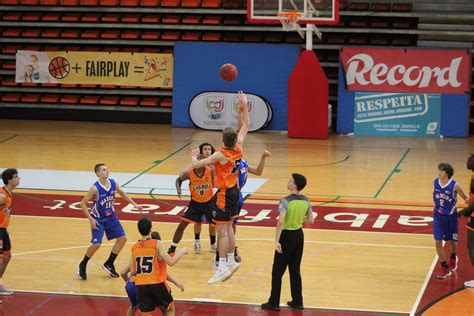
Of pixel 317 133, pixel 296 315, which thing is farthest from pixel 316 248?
pixel 317 133

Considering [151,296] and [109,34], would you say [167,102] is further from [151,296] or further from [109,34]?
[151,296]

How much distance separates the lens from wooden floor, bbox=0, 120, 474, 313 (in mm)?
11570

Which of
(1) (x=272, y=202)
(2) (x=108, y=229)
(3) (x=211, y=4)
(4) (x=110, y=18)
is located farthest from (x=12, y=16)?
(2) (x=108, y=229)

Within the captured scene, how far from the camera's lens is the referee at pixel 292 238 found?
34.0 feet

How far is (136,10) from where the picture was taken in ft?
86.7

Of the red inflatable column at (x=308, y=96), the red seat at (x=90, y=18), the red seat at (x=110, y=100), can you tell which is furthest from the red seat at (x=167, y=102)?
the red inflatable column at (x=308, y=96)

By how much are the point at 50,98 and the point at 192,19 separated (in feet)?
14.8

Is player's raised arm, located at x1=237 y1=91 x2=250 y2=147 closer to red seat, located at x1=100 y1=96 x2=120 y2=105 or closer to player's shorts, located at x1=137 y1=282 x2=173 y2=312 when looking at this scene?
player's shorts, located at x1=137 y1=282 x2=173 y2=312

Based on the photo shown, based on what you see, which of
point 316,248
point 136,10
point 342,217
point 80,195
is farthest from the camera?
point 136,10

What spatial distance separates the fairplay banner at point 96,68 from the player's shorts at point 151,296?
55.0 ft

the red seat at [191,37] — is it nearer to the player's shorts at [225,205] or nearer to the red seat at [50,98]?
the red seat at [50,98]

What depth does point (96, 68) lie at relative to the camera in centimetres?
2598

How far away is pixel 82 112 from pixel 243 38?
4894 mm

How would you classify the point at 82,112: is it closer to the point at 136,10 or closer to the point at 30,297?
the point at 136,10
